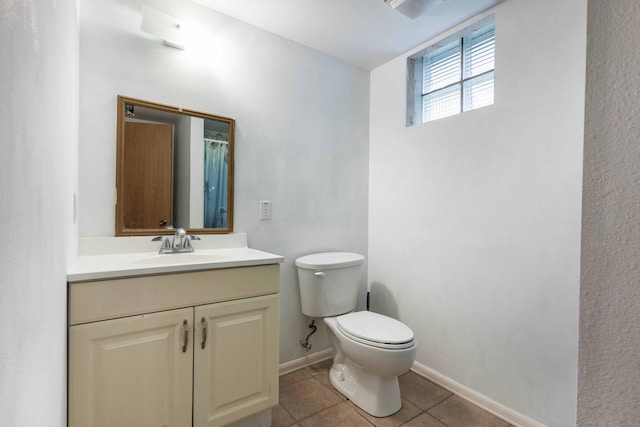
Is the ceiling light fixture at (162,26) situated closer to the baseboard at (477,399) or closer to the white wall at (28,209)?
the white wall at (28,209)

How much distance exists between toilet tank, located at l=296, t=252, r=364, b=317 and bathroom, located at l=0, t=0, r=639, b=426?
0.41ft

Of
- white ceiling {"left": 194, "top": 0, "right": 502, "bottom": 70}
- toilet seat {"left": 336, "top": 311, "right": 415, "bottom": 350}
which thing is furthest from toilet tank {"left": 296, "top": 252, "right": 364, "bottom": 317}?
white ceiling {"left": 194, "top": 0, "right": 502, "bottom": 70}

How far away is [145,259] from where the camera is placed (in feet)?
4.45

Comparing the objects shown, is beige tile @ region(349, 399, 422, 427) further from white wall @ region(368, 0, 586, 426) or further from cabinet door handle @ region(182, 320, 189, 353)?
cabinet door handle @ region(182, 320, 189, 353)

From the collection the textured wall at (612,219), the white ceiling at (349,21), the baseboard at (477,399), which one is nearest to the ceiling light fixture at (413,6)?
the white ceiling at (349,21)

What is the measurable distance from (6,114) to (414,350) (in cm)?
163

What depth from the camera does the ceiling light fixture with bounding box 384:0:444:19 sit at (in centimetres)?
150

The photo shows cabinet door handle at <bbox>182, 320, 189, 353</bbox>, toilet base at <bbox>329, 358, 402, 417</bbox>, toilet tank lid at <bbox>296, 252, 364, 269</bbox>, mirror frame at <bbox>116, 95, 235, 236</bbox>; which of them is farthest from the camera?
toilet tank lid at <bbox>296, 252, 364, 269</bbox>

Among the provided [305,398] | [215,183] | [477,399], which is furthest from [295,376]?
[215,183]

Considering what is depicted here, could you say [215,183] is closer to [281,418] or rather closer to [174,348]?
[174,348]

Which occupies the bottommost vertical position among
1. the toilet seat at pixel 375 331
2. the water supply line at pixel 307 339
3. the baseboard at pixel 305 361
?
the baseboard at pixel 305 361

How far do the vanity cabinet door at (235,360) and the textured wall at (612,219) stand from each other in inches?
45.8

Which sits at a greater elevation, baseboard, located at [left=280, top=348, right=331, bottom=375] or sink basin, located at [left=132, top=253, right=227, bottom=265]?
sink basin, located at [left=132, top=253, right=227, bottom=265]

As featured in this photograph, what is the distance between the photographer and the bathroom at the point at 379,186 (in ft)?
1.39
